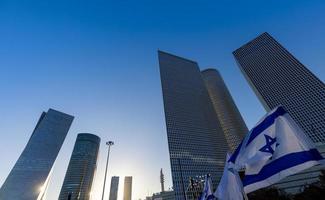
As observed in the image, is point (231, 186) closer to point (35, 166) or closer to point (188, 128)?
point (188, 128)

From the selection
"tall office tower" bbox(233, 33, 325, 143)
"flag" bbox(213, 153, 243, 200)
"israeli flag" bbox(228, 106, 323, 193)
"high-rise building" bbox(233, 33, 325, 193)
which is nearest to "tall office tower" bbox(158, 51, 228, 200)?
"high-rise building" bbox(233, 33, 325, 193)

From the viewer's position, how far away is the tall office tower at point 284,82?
120 metres

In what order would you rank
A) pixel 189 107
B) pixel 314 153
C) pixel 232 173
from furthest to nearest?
1. pixel 189 107
2. pixel 232 173
3. pixel 314 153

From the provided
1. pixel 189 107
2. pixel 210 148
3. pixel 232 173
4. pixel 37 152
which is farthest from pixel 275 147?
pixel 37 152

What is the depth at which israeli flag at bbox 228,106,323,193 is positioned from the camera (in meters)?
5.24

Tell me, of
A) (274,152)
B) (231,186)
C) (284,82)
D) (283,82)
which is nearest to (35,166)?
(231,186)

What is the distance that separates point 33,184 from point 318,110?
8530 inches

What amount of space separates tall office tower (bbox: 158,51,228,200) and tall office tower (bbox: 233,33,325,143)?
4839 centimetres

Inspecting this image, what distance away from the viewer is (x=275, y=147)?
5840 millimetres

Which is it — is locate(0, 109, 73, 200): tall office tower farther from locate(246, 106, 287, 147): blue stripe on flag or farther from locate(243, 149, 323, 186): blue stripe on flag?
locate(243, 149, 323, 186): blue stripe on flag

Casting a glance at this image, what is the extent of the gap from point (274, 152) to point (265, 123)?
1081 mm

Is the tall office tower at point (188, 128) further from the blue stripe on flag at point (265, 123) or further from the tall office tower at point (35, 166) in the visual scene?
the blue stripe on flag at point (265, 123)

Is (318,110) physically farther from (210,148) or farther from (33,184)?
(33,184)

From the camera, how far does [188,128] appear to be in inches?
6107
